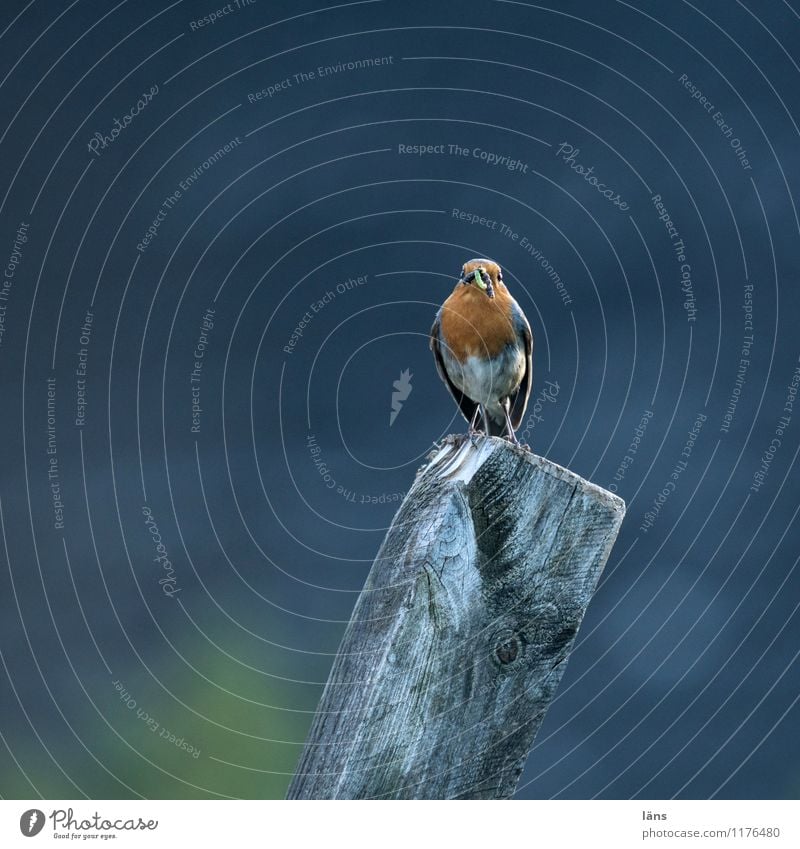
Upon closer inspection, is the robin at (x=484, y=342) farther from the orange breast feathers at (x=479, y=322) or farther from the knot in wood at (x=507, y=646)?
the knot in wood at (x=507, y=646)

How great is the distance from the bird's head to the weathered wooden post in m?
4.54

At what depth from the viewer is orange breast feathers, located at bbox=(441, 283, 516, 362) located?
7.56 meters

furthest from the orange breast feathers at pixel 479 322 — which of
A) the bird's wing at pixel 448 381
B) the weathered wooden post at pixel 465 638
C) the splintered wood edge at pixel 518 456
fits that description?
the weathered wooden post at pixel 465 638

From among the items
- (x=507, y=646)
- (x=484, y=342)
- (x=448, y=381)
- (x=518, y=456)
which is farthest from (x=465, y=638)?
(x=448, y=381)

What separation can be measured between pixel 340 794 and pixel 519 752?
0.48 m

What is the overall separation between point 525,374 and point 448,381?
26.7 inches

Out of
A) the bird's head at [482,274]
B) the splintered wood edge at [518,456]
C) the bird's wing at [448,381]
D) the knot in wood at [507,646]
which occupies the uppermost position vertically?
the bird's head at [482,274]

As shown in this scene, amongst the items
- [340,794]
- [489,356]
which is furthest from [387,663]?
[489,356]

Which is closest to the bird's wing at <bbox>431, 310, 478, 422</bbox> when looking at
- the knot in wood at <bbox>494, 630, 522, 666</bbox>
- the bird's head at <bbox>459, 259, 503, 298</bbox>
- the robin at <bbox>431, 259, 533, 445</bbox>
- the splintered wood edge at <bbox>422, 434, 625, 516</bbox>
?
the robin at <bbox>431, 259, 533, 445</bbox>

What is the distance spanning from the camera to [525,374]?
8273 mm

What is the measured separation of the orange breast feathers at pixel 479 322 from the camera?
7.56m

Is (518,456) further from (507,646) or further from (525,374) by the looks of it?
(525,374)

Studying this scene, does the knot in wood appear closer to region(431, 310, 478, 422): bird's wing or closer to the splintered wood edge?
the splintered wood edge

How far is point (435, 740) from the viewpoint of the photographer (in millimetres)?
2377
